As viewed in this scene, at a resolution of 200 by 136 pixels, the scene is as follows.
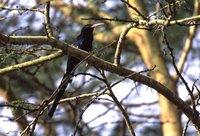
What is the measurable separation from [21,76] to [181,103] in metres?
4.04

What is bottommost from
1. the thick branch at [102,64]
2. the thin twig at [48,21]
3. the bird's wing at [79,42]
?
the thick branch at [102,64]

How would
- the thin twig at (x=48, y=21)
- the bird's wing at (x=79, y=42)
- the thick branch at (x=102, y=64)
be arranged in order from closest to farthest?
the thick branch at (x=102, y=64)
the thin twig at (x=48, y=21)
the bird's wing at (x=79, y=42)

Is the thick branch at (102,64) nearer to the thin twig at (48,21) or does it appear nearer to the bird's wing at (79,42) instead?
the thin twig at (48,21)

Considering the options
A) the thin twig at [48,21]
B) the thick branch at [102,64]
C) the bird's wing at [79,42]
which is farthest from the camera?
the bird's wing at [79,42]

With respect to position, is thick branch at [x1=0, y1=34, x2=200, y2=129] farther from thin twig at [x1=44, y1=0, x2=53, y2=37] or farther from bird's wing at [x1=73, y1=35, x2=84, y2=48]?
bird's wing at [x1=73, y1=35, x2=84, y2=48]

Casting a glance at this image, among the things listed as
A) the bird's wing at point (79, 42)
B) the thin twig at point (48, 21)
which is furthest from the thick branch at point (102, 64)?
the bird's wing at point (79, 42)

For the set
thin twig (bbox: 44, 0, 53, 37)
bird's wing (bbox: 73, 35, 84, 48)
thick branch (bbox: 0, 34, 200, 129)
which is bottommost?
thick branch (bbox: 0, 34, 200, 129)

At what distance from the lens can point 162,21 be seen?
2881mm

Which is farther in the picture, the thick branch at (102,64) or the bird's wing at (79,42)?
the bird's wing at (79,42)

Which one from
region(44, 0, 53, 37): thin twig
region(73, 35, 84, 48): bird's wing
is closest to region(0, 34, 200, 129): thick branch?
region(44, 0, 53, 37): thin twig

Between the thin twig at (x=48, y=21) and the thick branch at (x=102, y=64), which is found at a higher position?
the thin twig at (x=48, y=21)

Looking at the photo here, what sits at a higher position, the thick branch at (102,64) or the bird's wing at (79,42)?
the bird's wing at (79,42)

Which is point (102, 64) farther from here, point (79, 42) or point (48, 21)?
point (79, 42)

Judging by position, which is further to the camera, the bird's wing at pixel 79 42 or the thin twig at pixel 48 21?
the bird's wing at pixel 79 42
